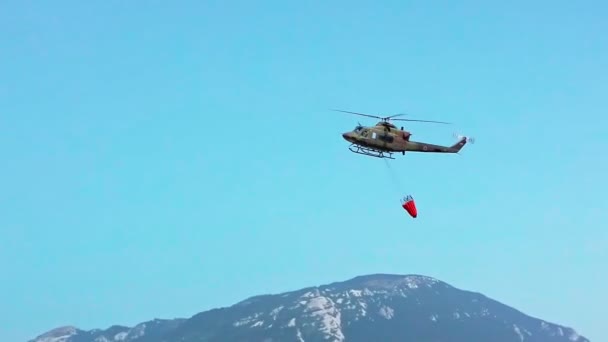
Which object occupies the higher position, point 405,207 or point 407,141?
point 407,141

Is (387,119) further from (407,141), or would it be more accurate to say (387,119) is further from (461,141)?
(461,141)

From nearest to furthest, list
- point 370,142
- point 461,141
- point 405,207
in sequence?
point 405,207 < point 370,142 < point 461,141

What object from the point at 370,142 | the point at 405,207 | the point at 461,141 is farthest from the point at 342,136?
the point at 461,141

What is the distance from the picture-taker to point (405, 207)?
323ft

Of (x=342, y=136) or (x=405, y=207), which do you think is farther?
(x=342, y=136)

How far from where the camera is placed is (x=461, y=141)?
12000 centimetres

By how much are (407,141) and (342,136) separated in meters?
9.65

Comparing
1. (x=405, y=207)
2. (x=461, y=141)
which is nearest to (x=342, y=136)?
(x=405, y=207)

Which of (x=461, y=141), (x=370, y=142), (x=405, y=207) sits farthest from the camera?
(x=461, y=141)

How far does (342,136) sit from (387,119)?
7.25m

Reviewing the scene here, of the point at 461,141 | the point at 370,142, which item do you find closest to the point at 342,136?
the point at 370,142

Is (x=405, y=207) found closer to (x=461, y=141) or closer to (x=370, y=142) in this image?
(x=370, y=142)

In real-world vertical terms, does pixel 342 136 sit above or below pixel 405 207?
above

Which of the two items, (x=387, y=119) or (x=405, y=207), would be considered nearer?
(x=405, y=207)
